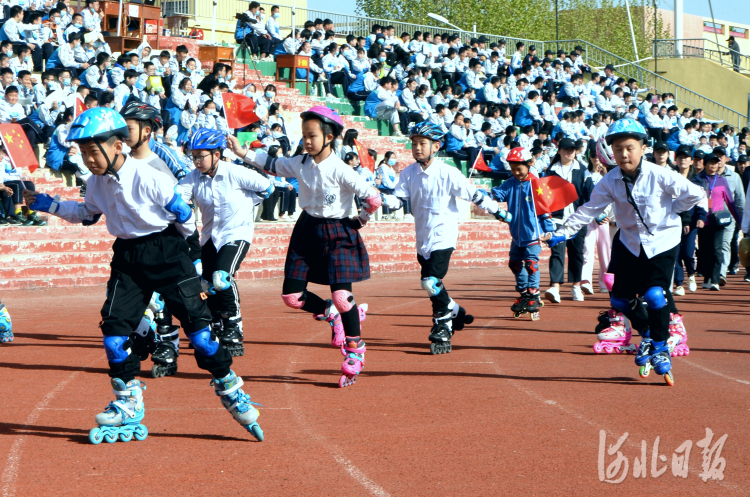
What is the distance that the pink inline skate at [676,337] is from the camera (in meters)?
8.13

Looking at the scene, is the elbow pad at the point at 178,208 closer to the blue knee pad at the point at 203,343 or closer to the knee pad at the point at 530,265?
the blue knee pad at the point at 203,343

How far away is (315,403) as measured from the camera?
247 inches

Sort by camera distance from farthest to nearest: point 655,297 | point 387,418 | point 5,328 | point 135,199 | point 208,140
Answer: point 5,328, point 208,140, point 655,297, point 387,418, point 135,199

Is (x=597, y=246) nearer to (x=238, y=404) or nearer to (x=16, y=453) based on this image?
(x=238, y=404)

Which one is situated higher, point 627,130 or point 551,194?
point 627,130

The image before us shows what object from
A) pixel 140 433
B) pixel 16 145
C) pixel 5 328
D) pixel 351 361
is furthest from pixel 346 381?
pixel 16 145

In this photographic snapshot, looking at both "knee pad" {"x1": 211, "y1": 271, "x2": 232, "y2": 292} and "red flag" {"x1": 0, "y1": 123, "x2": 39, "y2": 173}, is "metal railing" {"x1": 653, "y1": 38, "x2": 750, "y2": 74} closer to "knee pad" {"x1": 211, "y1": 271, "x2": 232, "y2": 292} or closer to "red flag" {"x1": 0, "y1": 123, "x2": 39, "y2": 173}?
"red flag" {"x1": 0, "y1": 123, "x2": 39, "y2": 173}

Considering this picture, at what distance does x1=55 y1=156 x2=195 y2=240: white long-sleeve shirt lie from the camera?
521cm

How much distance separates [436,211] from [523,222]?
2523 mm

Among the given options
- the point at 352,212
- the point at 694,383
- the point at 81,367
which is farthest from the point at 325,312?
the point at 694,383

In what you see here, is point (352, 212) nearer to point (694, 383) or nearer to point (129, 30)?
point (694, 383)

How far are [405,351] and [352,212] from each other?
2095 mm

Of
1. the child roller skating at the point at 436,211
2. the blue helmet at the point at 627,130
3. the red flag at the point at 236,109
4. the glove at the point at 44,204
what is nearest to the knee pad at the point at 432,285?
the child roller skating at the point at 436,211

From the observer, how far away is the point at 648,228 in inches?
269
